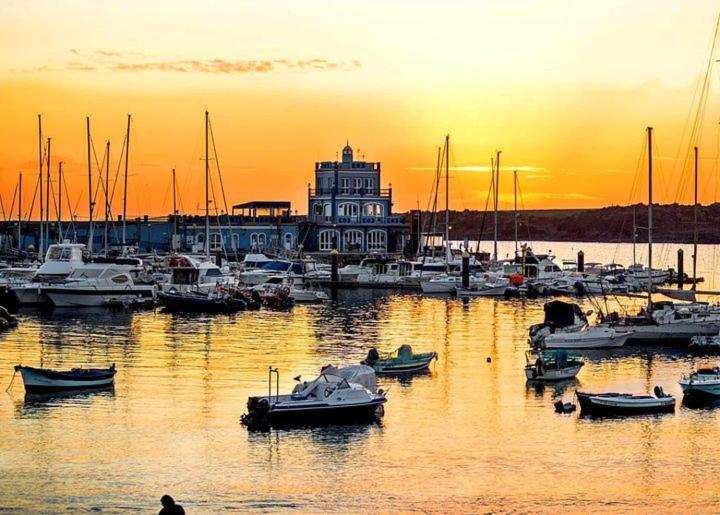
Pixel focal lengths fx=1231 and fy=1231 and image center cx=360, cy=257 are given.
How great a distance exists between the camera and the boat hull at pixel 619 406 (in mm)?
42688

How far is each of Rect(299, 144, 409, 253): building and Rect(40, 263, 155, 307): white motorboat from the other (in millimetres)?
49947

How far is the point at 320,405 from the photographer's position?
39.7 m

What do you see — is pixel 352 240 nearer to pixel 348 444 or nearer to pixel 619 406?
pixel 619 406

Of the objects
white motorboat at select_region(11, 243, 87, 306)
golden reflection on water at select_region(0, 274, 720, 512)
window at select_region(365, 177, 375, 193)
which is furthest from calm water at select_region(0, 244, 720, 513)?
window at select_region(365, 177, 375, 193)

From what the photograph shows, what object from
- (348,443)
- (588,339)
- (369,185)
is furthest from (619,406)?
(369,185)

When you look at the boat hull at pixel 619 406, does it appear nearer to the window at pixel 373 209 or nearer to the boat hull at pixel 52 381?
the boat hull at pixel 52 381

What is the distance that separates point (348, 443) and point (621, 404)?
10771mm

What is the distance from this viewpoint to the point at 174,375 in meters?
51.3

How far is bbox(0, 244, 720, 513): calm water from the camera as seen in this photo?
31984mm

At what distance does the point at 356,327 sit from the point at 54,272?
24.6 meters

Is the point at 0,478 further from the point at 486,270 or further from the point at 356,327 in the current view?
the point at 486,270

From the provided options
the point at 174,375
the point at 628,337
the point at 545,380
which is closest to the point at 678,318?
the point at 628,337

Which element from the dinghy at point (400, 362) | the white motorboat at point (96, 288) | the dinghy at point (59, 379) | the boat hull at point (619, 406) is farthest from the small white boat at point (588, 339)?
the white motorboat at point (96, 288)

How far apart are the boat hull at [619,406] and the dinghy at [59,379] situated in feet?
58.9
